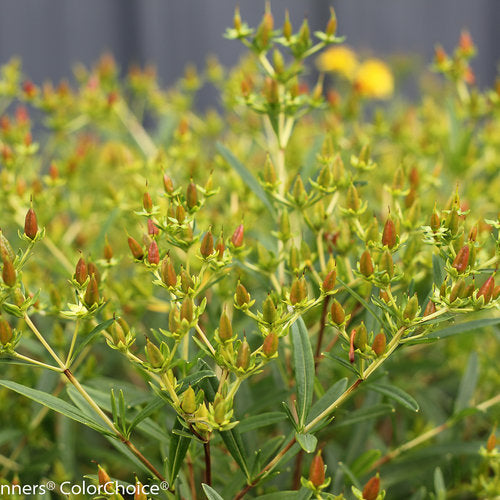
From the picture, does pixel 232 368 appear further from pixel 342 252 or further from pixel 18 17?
pixel 18 17

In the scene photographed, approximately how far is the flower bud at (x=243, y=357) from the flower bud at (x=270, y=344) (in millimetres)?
16

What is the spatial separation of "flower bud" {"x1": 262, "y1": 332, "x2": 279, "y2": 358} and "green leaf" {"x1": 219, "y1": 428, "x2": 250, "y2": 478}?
0.37 ft

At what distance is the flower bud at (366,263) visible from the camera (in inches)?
21.9

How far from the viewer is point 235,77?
1.18 meters

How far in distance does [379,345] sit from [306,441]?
11cm

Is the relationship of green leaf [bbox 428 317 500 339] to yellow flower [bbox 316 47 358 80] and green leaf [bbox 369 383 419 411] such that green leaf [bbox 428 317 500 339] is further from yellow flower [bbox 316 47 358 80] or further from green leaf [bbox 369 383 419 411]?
yellow flower [bbox 316 47 358 80]

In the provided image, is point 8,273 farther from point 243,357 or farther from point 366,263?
point 366,263

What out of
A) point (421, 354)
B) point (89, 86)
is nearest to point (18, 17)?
point (89, 86)

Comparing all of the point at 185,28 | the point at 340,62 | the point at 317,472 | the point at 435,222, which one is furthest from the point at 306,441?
the point at 185,28

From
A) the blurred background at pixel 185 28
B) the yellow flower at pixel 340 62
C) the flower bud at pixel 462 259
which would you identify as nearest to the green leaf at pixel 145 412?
the flower bud at pixel 462 259

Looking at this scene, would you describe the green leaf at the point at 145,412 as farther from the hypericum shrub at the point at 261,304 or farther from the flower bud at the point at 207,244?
the flower bud at the point at 207,244

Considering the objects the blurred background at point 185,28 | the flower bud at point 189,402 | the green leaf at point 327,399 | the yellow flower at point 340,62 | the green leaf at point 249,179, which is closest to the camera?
the flower bud at point 189,402

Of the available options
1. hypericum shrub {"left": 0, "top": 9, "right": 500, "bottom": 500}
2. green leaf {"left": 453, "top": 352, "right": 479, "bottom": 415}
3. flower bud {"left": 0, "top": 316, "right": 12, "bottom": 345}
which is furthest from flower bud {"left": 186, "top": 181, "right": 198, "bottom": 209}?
green leaf {"left": 453, "top": 352, "right": 479, "bottom": 415}

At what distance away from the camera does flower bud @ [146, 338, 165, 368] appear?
1.67ft
